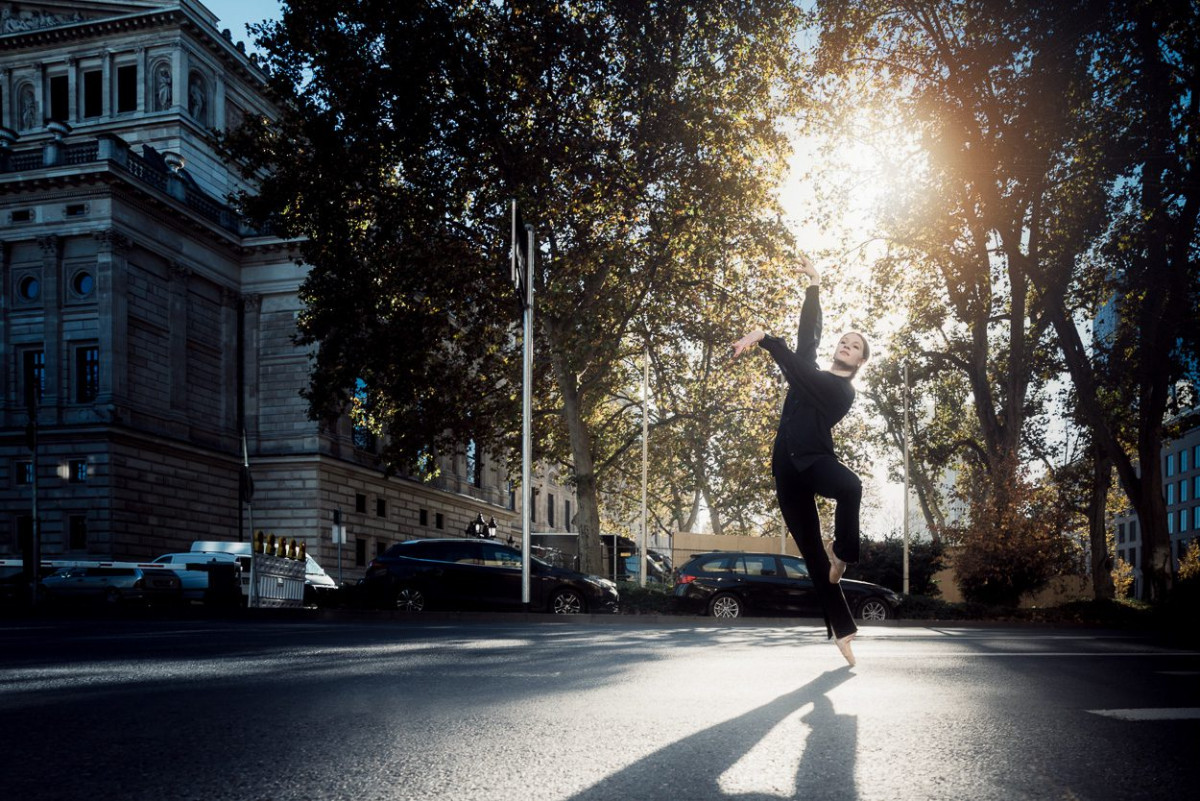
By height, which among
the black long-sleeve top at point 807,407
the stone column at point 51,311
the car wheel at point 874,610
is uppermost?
the stone column at point 51,311

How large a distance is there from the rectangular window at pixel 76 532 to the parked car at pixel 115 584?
1083cm

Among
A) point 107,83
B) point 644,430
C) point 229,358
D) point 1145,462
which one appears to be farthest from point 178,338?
point 1145,462

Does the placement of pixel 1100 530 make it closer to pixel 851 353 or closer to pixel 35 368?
pixel 851 353

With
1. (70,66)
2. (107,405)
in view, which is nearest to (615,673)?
(107,405)

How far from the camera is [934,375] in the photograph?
36.0m

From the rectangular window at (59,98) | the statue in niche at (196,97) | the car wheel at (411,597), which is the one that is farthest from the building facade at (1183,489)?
the rectangular window at (59,98)

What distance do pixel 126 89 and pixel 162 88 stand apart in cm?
277

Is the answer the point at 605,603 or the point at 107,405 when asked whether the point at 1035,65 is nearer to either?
the point at 605,603

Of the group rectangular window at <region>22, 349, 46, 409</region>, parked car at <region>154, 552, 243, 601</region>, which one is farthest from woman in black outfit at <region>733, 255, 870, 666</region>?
rectangular window at <region>22, 349, 46, 409</region>

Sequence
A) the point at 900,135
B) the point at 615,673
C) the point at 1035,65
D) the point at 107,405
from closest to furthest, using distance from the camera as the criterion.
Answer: the point at 615,673
the point at 1035,65
the point at 900,135
the point at 107,405

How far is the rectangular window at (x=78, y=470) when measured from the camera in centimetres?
4119

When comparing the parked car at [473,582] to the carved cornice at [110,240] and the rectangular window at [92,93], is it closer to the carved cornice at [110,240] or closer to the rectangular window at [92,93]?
the carved cornice at [110,240]

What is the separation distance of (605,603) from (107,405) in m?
28.3

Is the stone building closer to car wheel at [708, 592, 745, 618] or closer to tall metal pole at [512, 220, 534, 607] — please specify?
car wheel at [708, 592, 745, 618]
